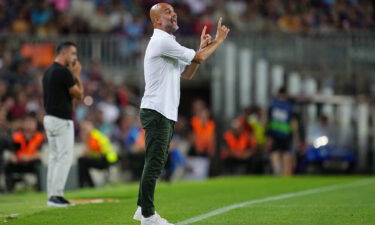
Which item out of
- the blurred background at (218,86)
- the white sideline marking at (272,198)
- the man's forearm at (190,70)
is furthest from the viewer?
the blurred background at (218,86)

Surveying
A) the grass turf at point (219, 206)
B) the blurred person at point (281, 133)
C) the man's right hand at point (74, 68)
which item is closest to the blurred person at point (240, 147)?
the blurred person at point (281, 133)

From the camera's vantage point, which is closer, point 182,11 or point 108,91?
point 108,91

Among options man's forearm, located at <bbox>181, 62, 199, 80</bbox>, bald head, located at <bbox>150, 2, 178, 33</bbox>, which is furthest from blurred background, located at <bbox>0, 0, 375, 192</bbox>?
bald head, located at <bbox>150, 2, 178, 33</bbox>

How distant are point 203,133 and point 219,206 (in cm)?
1158

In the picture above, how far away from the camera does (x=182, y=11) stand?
98.3ft

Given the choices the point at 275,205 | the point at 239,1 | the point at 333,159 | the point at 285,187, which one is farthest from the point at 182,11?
the point at 275,205

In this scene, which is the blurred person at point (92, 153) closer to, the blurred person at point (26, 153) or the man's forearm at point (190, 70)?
the blurred person at point (26, 153)

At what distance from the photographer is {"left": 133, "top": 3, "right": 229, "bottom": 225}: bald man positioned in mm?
10477

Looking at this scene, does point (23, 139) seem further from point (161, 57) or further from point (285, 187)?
point (161, 57)

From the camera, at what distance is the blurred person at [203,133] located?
24.9 m

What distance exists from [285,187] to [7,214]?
257 inches

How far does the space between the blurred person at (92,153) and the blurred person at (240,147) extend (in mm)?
3438

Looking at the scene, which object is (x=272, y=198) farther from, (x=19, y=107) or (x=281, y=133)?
(x=19, y=107)

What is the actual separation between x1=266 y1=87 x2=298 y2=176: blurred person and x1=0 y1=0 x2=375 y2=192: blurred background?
0.12ft
